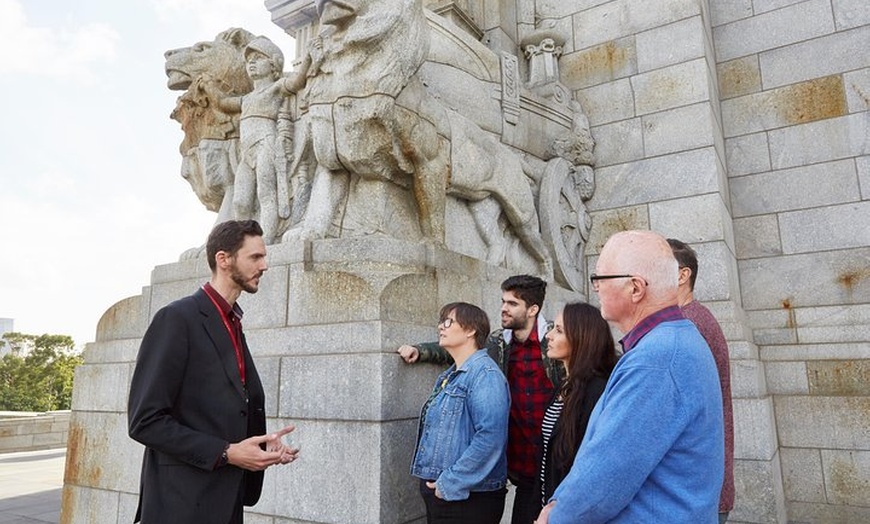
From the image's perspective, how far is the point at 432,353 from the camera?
412 centimetres

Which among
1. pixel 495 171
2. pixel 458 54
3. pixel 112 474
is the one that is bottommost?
pixel 112 474

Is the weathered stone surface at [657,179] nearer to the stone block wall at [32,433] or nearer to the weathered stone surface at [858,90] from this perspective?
the weathered stone surface at [858,90]

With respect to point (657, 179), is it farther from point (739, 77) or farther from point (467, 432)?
point (467, 432)

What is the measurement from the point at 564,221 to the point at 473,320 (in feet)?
16.0

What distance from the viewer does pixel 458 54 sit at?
6934mm

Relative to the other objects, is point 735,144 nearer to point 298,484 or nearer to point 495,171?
point 495,171

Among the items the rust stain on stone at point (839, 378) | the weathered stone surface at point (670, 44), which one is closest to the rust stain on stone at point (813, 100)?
the weathered stone surface at point (670, 44)

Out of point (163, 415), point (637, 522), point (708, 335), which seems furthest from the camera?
point (708, 335)

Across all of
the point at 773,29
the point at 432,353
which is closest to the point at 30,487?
the point at 432,353

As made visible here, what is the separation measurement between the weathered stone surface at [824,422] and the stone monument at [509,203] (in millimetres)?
20

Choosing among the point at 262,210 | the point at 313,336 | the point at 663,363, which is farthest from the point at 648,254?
the point at 262,210

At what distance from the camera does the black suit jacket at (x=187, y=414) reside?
7.50ft

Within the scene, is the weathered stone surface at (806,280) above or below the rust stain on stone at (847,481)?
above

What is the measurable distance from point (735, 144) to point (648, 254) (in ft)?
23.6
